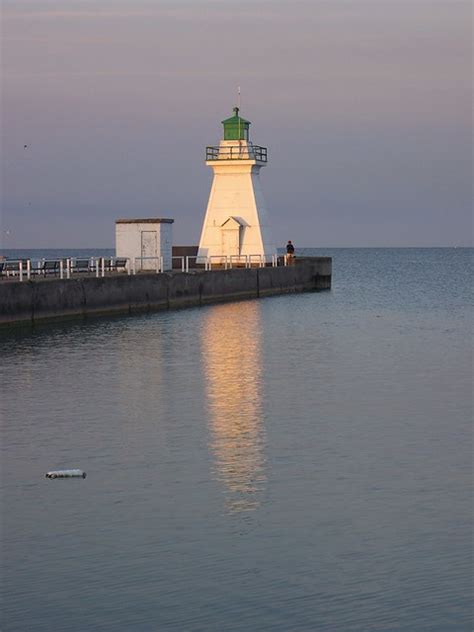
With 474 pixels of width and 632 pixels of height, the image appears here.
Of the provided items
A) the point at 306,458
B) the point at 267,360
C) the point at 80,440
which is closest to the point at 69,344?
the point at 267,360

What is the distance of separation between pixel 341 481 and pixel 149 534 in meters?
2.95

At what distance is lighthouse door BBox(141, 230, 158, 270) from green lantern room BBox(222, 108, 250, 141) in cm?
1095

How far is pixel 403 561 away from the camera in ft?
31.1

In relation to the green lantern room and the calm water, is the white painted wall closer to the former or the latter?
the green lantern room

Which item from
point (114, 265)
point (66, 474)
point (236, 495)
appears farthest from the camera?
point (114, 265)

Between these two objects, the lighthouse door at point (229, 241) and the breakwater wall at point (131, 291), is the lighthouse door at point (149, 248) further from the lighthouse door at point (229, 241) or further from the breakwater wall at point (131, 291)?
the lighthouse door at point (229, 241)

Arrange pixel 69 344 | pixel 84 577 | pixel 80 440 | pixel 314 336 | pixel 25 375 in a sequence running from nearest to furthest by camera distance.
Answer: pixel 84 577 → pixel 80 440 → pixel 25 375 → pixel 69 344 → pixel 314 336

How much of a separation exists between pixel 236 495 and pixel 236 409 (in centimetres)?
634

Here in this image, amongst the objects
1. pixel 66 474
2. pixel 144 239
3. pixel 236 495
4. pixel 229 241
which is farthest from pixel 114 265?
pixel 236 495

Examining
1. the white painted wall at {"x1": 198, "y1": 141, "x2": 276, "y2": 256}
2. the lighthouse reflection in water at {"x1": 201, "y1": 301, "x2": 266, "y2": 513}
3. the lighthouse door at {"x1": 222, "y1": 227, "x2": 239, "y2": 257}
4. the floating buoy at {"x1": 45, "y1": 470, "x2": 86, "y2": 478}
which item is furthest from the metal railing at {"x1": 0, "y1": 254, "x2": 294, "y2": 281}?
the floating buoy at {"x1": 45, "y1": 470, "x2": 86, "y2": 478}

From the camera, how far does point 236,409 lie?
59.3 ft

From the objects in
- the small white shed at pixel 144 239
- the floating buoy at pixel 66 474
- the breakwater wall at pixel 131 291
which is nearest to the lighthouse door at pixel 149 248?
the small white shed at pixel 144 239

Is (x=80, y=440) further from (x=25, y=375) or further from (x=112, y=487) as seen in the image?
(x=25, y=375)

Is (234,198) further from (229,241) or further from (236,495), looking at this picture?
(236,495)
